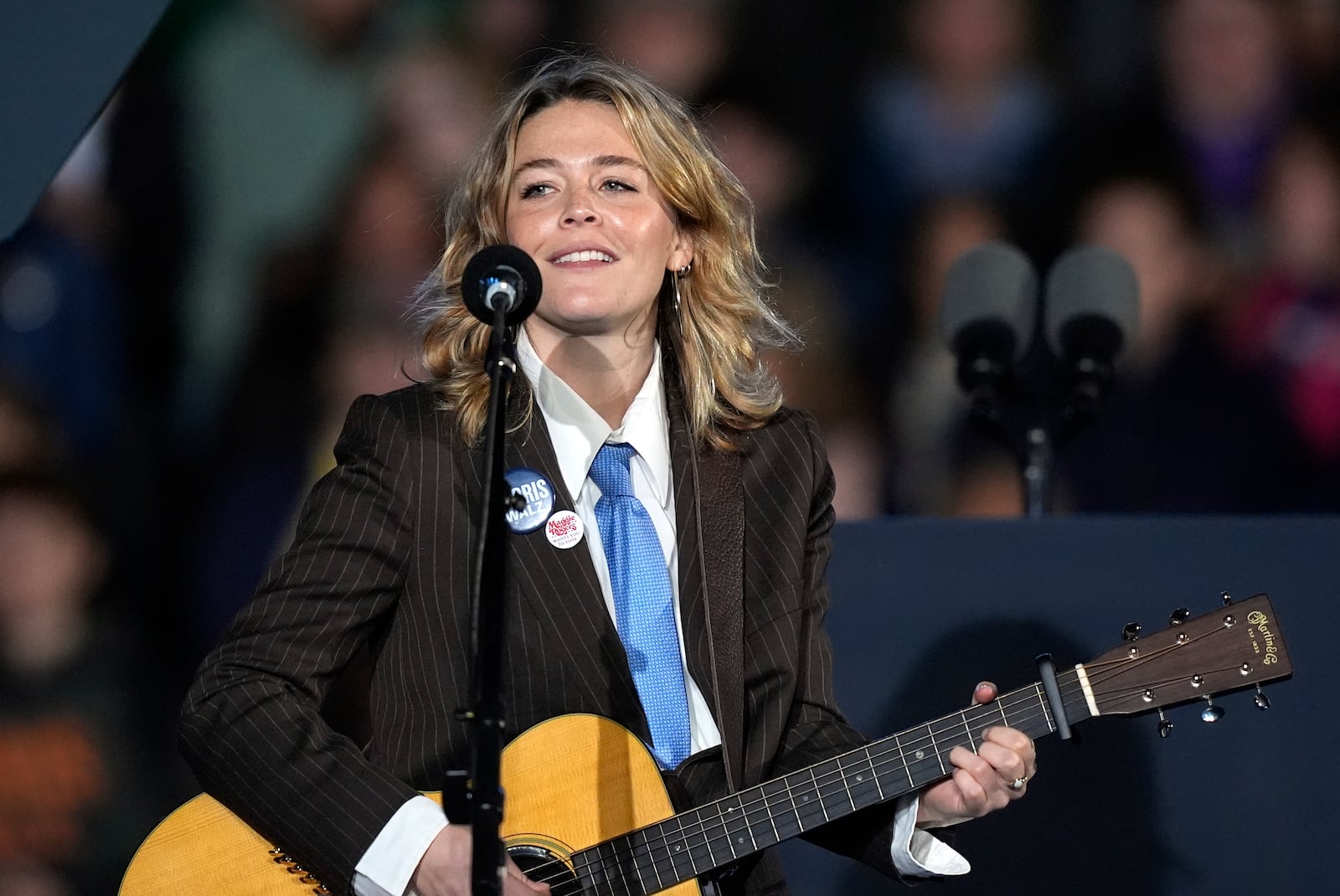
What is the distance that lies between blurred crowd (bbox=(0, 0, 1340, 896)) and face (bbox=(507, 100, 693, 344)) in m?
1.51

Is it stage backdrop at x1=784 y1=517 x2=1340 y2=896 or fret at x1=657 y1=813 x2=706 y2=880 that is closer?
fret at x1=657 y1=813 x2=706 y2=880

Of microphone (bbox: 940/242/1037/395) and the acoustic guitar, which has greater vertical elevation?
microphone (bbox: 940/242/1037/395)

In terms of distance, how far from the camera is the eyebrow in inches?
105

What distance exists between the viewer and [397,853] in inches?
86.7

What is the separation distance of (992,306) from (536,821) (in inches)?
70.9

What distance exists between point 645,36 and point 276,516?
6.01ft

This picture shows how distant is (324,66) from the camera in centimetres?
454

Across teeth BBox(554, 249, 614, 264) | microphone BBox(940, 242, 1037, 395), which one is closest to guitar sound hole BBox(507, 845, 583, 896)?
teeth BBox(554, 249, 614, 264)

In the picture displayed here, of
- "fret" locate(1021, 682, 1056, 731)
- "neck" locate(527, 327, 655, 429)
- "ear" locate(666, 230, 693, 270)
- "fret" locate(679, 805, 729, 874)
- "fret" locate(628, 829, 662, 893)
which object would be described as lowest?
"fret" locate(628, 829, 662, 893)

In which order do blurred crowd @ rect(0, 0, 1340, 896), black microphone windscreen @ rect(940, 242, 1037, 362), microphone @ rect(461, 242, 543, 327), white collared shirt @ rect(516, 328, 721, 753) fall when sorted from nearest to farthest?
1. microphone @ rect(461, 242, 543, 327)
2. white collared shirt @ rect(516, 328, 721, 753)
3. black microphone windscreen @ rect(940, 242, 1037, 362)
4. blurred crowd @ rect(0, 0, 1340, 896)

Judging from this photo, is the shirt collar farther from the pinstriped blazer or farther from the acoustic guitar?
the acoustic guitar

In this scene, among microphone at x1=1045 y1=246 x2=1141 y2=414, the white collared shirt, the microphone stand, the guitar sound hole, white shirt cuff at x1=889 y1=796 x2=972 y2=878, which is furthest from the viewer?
microphone at x1=1045 y1=246 x2=1141 y2=414

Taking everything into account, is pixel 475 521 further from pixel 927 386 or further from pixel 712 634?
pixel 927 386

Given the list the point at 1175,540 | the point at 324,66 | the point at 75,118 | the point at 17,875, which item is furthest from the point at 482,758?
the point at 324,66
